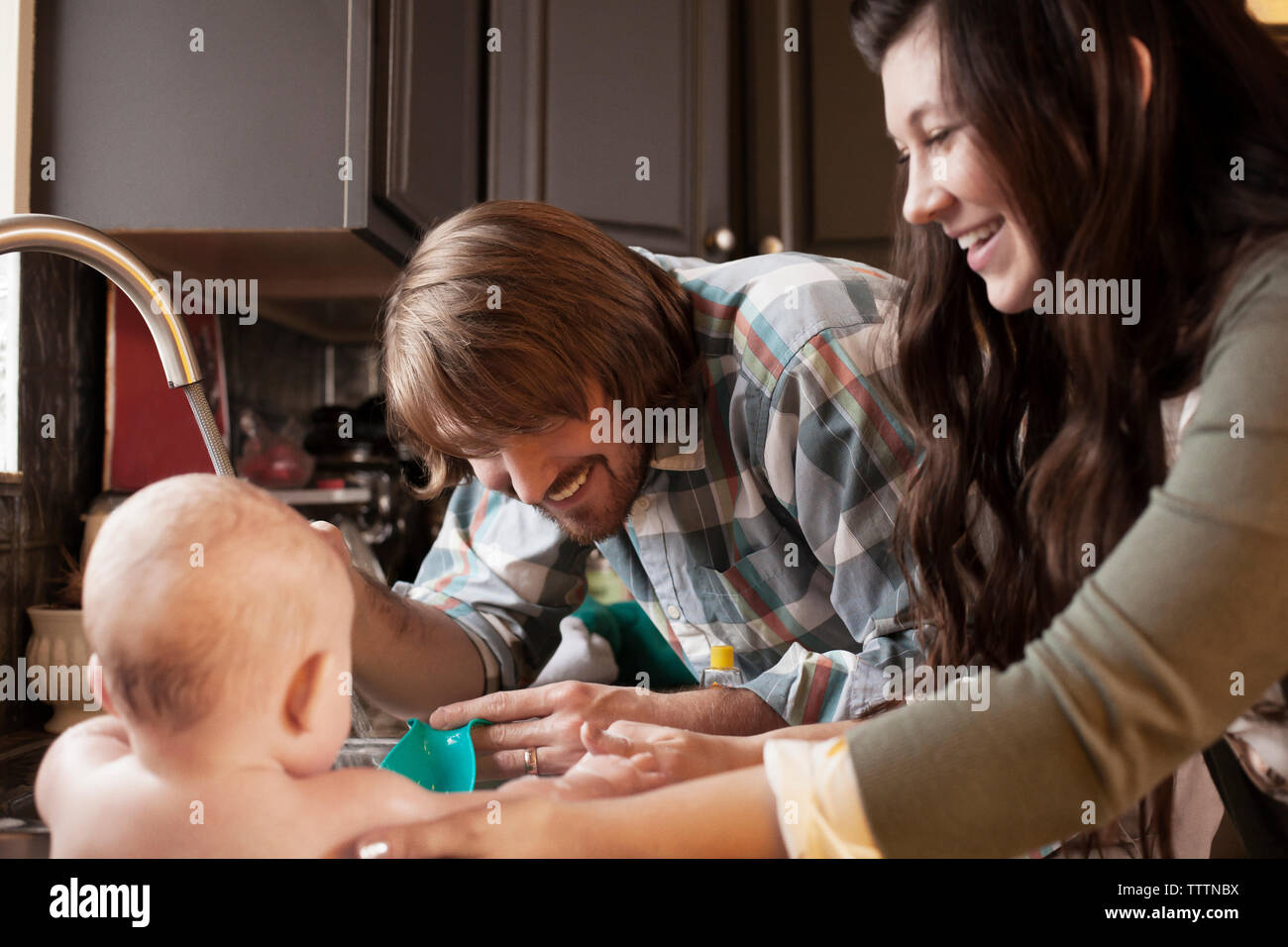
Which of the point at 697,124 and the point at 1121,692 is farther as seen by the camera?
the point at 697,124

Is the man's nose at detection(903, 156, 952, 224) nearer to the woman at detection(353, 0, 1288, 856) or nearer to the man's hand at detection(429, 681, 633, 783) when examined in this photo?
the woman at detection(353, 0, 1288, 856)

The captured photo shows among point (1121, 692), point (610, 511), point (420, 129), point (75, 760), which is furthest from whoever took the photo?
point (420, 129)

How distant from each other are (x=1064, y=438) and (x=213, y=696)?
492 millimetres

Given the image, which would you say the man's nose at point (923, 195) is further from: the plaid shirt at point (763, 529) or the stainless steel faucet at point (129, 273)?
the stainless steel faucet at point (129, 273)

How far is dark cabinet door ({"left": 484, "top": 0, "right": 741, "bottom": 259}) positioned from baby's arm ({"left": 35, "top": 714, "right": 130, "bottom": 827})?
1.39 m

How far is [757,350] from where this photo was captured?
3.31 feet

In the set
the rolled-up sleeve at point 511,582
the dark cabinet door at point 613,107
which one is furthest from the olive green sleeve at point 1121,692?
the dark cabinet door at point 613,107

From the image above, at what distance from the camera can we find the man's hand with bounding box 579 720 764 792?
2.14ft

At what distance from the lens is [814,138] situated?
1976 millimetres

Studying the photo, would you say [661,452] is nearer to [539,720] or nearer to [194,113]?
[539,720]

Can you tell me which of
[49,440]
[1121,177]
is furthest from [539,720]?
[49,440]
